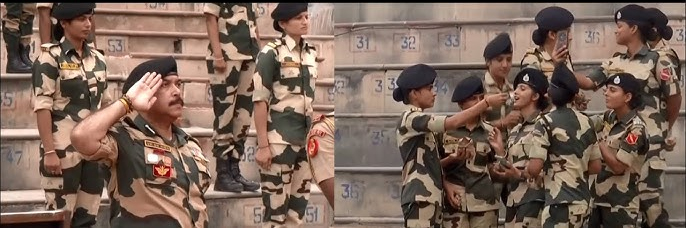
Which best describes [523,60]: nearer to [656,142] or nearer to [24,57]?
[656,142]

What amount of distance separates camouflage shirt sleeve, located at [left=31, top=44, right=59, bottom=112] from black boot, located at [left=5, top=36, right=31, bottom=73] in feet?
6.07

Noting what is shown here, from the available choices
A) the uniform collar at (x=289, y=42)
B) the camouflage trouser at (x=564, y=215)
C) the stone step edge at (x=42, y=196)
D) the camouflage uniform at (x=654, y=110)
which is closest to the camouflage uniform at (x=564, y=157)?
the camouflage trouser at (x=564, y=215)

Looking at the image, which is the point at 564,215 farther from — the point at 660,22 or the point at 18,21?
the point at 18,21

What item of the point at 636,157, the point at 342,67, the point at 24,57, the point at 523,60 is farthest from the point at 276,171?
the point at 24,57

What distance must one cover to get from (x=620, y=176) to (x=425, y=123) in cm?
128

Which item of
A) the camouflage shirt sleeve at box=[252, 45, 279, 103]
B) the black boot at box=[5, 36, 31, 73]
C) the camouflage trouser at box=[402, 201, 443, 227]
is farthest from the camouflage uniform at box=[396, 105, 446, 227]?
the black boot at box=[5, 36, 31, 73]

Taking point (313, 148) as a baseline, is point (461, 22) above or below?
above

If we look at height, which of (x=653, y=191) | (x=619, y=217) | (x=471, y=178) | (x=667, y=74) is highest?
(x=667, y=74)

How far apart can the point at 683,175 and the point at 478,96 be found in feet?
4.20

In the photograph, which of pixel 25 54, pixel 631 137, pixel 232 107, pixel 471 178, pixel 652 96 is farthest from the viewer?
pixel 25 54

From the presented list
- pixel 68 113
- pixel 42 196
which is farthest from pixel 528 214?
pixel 42 196

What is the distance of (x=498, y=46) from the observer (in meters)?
6.62

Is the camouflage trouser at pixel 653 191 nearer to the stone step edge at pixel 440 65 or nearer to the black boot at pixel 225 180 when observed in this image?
the stone step edge at pixel 440 65

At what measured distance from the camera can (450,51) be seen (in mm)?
6547
